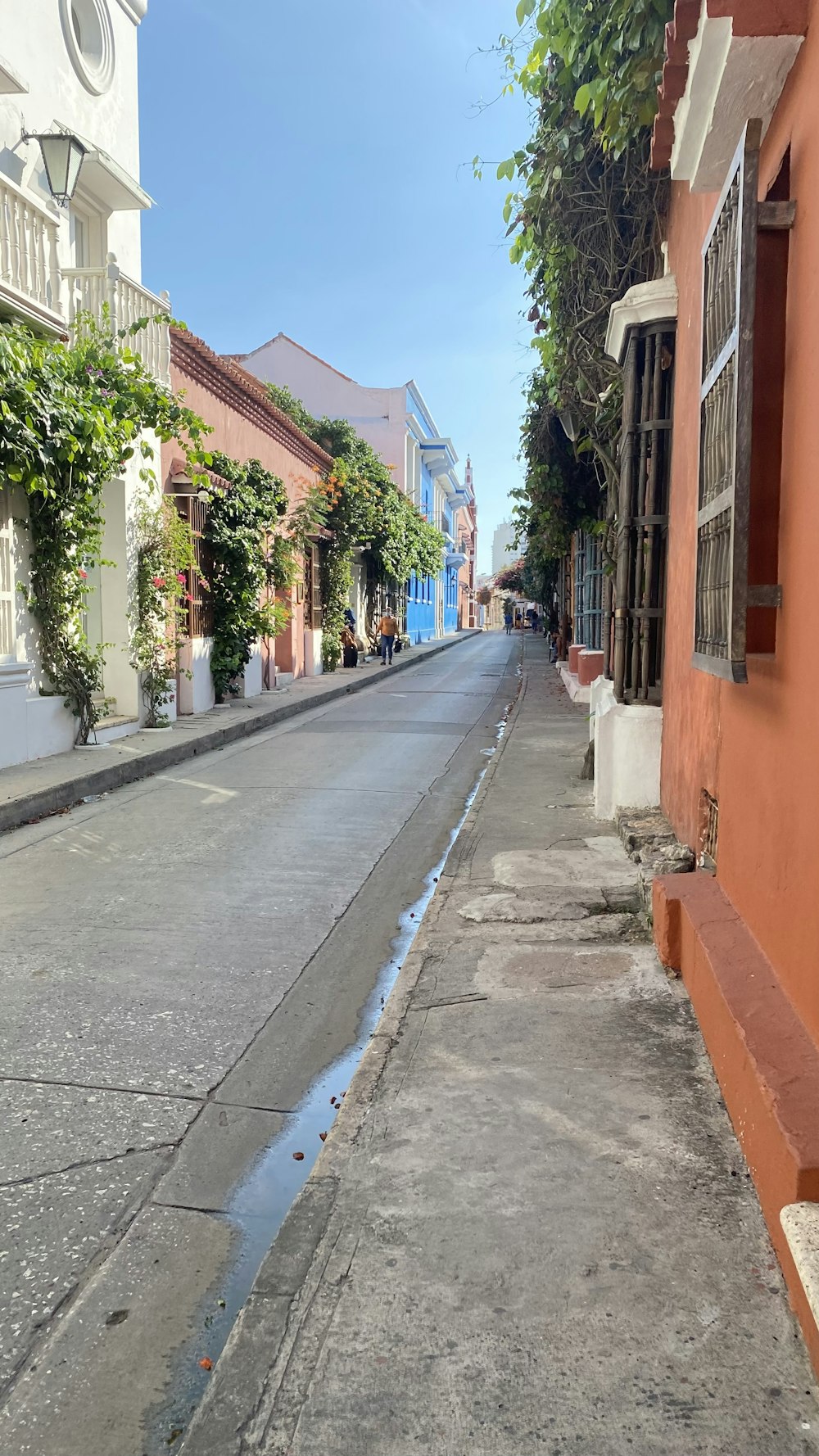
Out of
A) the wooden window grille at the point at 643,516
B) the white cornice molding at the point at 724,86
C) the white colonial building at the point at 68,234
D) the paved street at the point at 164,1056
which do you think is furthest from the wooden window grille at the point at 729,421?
the white colonial building at the point at 68,234

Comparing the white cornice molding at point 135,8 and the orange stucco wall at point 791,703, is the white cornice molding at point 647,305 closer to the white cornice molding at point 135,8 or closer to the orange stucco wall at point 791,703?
the orange stucco wall at point 791,703

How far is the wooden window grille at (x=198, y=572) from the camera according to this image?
1429cm

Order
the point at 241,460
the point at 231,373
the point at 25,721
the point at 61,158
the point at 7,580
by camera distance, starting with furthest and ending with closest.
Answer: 1. the point at 241,460
2. the point at 231,373
3. the point at 61,158
4. the point at 25,721
5. the point at 7,580

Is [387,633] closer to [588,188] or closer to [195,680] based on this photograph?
[195,680]

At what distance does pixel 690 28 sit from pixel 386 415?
128ft

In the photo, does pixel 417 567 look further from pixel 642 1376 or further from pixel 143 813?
pixel 642 1376

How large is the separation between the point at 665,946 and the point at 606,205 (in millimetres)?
5196

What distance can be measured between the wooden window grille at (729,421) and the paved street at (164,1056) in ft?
6.68

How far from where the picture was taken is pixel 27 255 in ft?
31.4

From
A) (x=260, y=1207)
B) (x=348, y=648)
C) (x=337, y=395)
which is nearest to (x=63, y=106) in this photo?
(x=260, y=1207)

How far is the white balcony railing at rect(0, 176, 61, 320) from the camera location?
9.23m

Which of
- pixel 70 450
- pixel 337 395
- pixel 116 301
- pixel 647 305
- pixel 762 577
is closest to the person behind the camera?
pixel 762 577

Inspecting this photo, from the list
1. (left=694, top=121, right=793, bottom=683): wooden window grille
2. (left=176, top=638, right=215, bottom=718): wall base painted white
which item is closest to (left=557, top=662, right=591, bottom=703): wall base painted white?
(left=176, top=638, right=215, bottom=718): wall base painted white

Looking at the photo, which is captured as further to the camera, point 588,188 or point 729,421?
point 588,188
